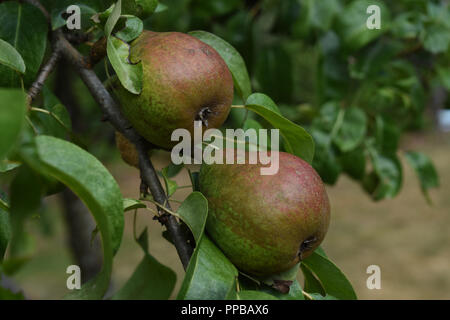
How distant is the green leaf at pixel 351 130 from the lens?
1.24m

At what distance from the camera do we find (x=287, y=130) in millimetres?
644

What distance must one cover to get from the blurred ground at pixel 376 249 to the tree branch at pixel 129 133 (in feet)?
7.73

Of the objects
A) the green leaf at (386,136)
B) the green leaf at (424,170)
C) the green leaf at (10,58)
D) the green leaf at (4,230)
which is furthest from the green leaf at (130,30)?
the green leaf at (424,170)

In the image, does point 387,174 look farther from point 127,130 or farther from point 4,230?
point 4,230

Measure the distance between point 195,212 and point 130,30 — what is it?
0.23 metres

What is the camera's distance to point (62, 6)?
Result: 71cm

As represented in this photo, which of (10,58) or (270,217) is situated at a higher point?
(10,58)

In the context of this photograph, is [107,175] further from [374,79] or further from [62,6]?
[374,79]

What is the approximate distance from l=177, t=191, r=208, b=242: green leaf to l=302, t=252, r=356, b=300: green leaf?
165 mm

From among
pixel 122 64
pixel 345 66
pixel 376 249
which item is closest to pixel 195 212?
pixel 122 64

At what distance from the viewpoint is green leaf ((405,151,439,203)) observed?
4.52 feet

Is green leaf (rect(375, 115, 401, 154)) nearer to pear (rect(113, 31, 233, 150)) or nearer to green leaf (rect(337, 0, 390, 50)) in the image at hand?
green leaf (rect(337, 0, 390, 50))

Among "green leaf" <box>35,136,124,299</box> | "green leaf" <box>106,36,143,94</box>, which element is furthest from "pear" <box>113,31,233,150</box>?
"green leaf" <box>35,136,124,299</box>
